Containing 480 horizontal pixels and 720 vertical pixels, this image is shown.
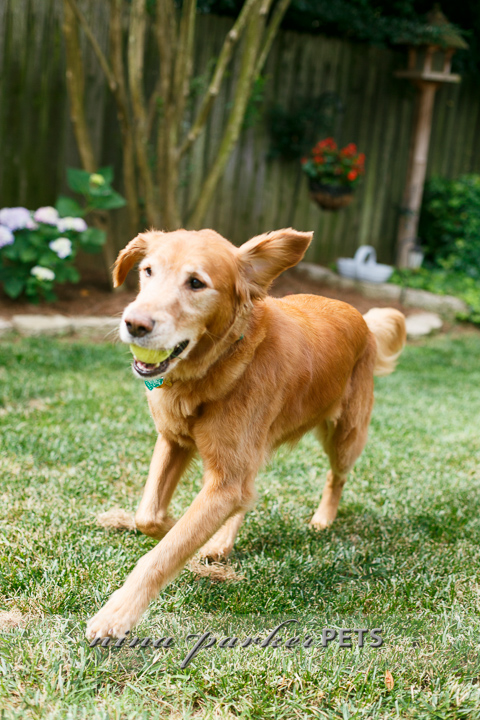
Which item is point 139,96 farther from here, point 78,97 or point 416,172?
point 416,172

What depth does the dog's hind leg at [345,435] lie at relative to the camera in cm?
337

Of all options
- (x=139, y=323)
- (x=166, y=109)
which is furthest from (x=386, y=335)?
(x=166, y=109)

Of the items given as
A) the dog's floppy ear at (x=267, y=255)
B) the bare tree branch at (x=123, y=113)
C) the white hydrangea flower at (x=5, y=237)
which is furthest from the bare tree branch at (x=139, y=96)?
the dog's floppy ear at (x=267, y=255)

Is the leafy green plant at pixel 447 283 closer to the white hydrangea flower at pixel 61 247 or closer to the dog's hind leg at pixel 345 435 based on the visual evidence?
the white hydrangea flower at pixel 61 247

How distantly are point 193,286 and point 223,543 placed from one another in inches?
51.9

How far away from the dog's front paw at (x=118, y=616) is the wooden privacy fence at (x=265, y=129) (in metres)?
6.11

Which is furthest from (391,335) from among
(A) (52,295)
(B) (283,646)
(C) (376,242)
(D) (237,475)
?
(C) (376,242)

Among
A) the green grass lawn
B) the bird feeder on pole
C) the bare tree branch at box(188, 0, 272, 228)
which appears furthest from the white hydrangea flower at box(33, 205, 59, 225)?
the bird feeder on pole

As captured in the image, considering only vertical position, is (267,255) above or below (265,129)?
below

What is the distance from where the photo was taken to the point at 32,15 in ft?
22.7

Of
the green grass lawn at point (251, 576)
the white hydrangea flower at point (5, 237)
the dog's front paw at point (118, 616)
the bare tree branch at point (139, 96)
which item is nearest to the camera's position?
the green grass lawn at point (251, 576)

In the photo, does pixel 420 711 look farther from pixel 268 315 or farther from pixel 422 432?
pixel 422 432

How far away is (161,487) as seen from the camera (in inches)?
106

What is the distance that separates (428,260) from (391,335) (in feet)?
26.7
